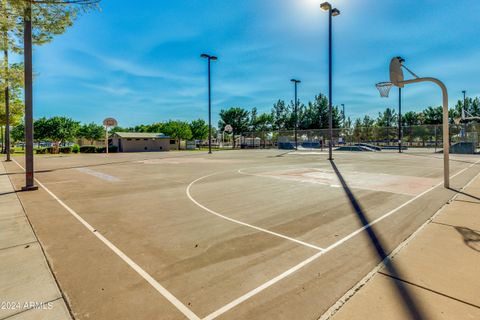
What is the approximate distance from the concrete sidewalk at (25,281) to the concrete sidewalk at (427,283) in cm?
287

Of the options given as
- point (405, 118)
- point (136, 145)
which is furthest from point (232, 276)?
point (405, 118)

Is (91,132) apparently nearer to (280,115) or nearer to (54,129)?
(54,129)

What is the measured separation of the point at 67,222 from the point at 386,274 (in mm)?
6116

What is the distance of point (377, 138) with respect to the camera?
1624 inches

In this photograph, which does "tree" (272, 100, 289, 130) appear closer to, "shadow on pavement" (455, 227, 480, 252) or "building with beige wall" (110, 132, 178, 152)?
"building with beige wall" (110, 132, 178, 152)

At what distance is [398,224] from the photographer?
5312mm

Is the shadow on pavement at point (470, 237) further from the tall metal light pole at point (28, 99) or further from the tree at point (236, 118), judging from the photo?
the tree at point (236, 118)

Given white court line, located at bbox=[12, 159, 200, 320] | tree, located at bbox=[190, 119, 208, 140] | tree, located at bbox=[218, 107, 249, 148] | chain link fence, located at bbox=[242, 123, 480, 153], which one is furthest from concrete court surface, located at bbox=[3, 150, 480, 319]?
tree, located at bbox=[190, 119, 208, 140]

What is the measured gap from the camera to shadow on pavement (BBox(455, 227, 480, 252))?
411 cm

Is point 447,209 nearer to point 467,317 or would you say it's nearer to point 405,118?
point 467,317

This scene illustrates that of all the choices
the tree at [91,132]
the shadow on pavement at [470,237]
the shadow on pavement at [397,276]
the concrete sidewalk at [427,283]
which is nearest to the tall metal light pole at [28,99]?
the shadow on pavement at [397,276]

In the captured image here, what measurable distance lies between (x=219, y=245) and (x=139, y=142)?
4807cm

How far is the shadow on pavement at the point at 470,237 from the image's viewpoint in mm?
4113

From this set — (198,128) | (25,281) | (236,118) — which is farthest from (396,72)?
(198,128)
